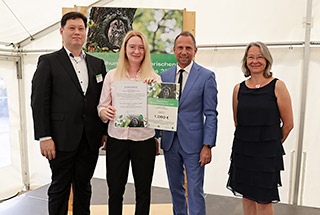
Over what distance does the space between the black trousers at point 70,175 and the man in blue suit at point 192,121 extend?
0.62 m

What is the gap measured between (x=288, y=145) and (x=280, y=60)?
3.39 ft

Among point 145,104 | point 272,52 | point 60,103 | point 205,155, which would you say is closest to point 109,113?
point 145,104

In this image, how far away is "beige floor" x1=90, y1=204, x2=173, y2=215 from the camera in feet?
9.79

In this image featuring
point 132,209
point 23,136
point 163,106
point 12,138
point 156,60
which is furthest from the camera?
point 23,136

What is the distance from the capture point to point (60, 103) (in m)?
1.94

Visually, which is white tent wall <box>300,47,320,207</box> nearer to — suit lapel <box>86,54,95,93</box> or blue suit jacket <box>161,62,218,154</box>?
blue suit jacket <box>161,62,218,154</box>

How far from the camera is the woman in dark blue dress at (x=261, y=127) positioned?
6.34 ft

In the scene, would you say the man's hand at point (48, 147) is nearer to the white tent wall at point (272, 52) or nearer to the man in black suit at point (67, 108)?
the man in black suit at point (67, 108)

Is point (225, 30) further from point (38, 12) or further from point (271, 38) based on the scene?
point (38, 12)

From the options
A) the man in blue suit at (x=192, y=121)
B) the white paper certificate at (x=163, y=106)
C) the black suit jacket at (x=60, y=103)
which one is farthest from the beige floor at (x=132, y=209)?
the white paper certificate at (x=163, y=106)

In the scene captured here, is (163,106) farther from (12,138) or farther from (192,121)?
(12,138)

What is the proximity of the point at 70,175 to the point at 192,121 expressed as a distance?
102cm

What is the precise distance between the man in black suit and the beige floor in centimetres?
102

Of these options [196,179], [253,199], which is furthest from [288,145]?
[196,179]
